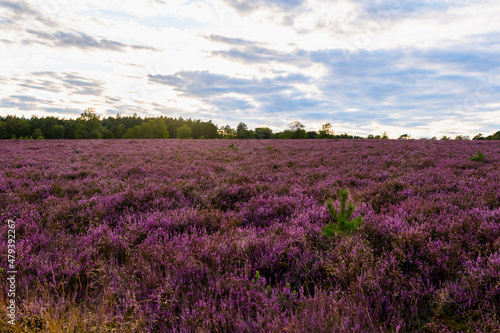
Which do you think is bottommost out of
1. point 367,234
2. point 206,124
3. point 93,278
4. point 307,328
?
point 93,278

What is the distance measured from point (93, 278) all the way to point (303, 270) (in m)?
2.30

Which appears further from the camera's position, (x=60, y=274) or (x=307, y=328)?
(x=60, y=274)

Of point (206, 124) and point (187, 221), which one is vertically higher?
point (206, 124)

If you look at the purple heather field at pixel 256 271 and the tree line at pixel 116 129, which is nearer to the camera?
the purple heather field at pixel 256 271

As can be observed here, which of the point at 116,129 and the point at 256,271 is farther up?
the point at 116,129

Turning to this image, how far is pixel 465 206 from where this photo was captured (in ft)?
14.8

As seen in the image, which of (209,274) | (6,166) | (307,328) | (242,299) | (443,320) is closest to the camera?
(307,328)

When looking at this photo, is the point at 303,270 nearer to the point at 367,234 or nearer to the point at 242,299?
the point at 242,299

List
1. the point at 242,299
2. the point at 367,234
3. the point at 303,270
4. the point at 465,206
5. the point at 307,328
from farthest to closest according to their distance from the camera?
the point at 465,206 < the point at 367,234 < the point at 303,270 < the point at 242,299 < the point at 307,328

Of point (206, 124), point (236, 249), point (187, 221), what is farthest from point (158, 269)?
point (206, 124)

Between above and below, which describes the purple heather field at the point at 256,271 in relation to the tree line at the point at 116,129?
below

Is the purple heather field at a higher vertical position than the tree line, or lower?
lower

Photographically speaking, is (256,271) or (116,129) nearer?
(256,271)

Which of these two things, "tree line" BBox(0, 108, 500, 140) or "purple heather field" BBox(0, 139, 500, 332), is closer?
"purple heather field" BBox(0, 139, 500, 332)
